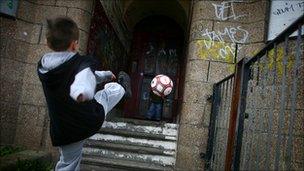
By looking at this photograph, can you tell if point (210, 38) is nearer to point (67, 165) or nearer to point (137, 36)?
point (67, 165)

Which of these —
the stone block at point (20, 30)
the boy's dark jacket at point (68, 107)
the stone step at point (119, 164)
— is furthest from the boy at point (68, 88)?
the stone block at point (20, 30)

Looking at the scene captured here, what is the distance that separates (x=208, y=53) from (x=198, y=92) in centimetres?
64

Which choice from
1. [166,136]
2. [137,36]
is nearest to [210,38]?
[166,136]

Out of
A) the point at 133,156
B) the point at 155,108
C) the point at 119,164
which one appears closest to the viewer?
the point at 119,164

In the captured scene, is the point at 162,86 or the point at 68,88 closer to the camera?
the point at 68,88

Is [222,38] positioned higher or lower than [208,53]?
higher

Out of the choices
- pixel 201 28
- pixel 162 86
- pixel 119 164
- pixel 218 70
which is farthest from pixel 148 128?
pixel 201 28

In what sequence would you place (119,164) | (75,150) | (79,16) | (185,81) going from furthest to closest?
1. (185,81)
2. (79,16)
3. (119,164)
4. (75,150)

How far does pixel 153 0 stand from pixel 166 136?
3.98m

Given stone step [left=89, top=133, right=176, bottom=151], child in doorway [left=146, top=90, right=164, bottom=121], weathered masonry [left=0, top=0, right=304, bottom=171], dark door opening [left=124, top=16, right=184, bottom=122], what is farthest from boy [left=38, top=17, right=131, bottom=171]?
dark door opening [left=124, top=16, right=184, bottom=122]

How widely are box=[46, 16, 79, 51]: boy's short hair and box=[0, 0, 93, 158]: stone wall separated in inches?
117

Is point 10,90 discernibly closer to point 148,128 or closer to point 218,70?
point 148,128

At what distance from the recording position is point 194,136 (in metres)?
5.07

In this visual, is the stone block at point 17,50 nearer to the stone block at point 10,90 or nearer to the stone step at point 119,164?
the stone block at point 10,90
